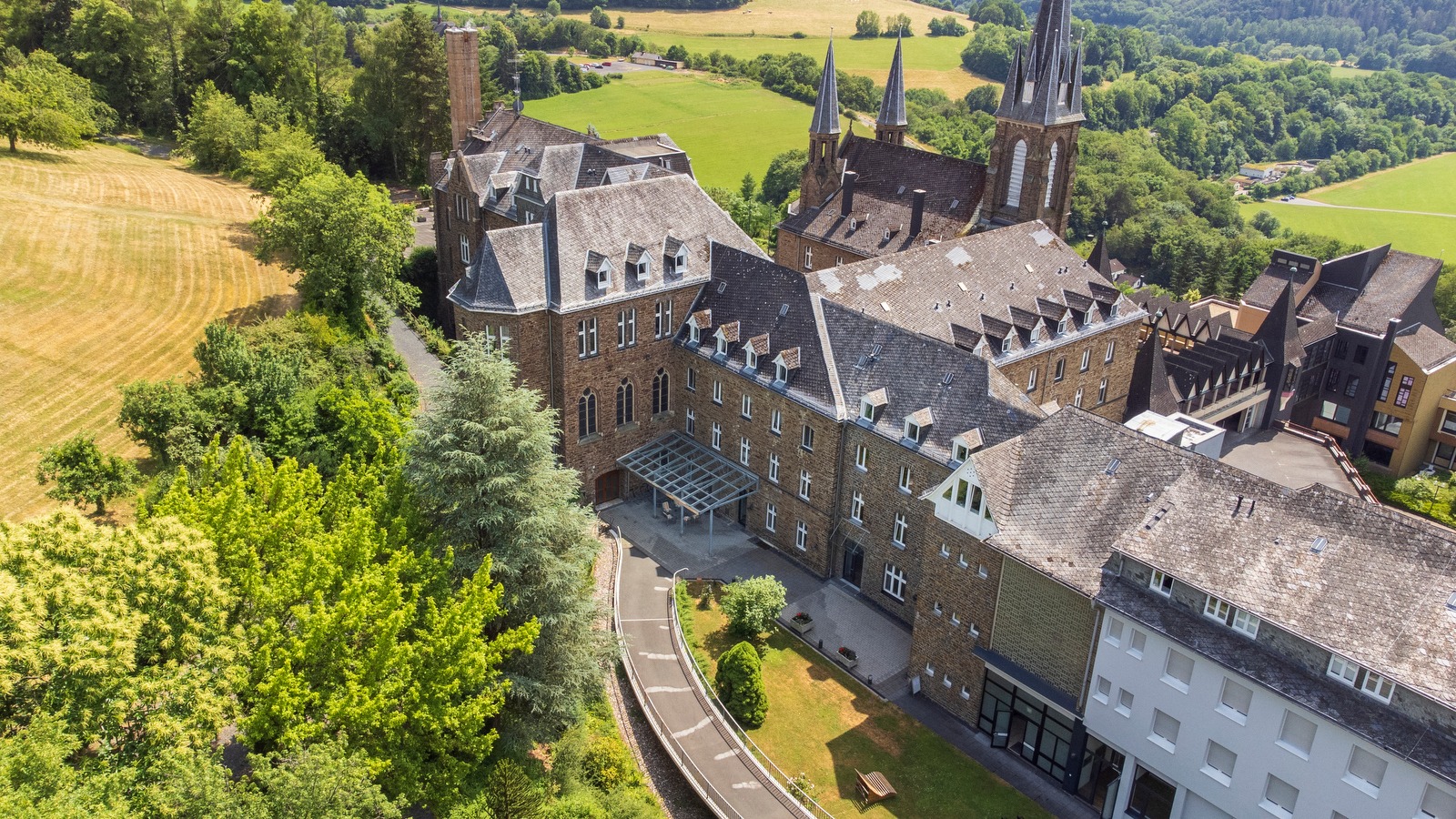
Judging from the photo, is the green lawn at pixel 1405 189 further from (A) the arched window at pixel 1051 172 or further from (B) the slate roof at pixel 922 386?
(B) the slate roof at pixel 922 386

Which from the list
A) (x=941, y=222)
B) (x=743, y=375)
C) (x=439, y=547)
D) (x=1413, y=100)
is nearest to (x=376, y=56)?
(x=941, y=222)

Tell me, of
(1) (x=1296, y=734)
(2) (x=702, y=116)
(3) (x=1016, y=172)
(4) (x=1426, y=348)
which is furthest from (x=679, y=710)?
(2) (x=702, y=116)

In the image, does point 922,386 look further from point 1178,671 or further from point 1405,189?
point 1405,189

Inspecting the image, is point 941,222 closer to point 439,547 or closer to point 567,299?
point 567,299

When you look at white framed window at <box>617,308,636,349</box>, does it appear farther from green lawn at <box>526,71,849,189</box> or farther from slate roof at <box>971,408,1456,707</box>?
green lawn at <box>526,71,849,189</box>

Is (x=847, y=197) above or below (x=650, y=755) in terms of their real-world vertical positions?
above

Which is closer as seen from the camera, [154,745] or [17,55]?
[154,745]

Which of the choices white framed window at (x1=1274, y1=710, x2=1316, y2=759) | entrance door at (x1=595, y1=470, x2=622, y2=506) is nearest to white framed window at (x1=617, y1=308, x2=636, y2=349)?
entrance door at (x1=595, y1=470, x2=622, y2=506)
